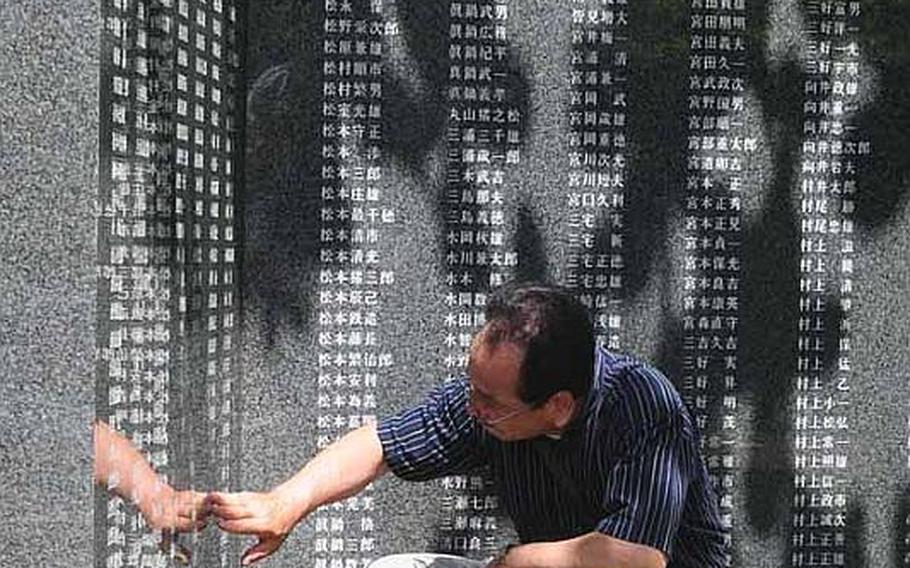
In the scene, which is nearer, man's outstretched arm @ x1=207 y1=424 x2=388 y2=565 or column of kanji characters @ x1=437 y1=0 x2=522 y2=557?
man's outstretched arm @ x1=207 y1=424 x2=388 y2=565

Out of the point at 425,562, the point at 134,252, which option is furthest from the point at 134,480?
the point at 425,562

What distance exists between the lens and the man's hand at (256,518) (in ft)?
11.4

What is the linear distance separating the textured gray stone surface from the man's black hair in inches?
30.8

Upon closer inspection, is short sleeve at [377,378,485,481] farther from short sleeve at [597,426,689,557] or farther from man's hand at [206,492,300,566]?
short sleeve at [597,426,689,557]

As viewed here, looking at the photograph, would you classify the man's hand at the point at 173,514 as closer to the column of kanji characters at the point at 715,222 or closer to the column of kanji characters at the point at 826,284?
the column of kanji characters at the point at 715,222

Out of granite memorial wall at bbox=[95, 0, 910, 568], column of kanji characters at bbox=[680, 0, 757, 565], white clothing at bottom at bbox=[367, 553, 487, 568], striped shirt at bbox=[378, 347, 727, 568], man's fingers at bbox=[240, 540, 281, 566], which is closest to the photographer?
striped shirt at bbox=[378, 347, 727, 568]

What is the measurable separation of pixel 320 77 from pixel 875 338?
1583 mm

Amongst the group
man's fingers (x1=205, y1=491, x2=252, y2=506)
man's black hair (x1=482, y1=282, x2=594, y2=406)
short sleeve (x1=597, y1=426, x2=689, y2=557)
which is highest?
man's black hair (x1=482, y1=282, x2=594, y2=406)

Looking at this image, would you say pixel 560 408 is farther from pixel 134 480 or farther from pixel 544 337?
pixel 134 480

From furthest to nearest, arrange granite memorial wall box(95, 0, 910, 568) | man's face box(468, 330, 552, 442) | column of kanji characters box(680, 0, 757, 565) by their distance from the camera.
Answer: column of kanji characters box(680, 0, 757, 565) < granite memorial wall box(95, 0, 910, 568) < man's face box(468, 330, 552, 442)

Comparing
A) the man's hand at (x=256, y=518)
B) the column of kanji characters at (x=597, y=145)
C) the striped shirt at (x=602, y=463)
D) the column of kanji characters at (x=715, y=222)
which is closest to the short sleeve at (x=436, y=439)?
the striped shirt at (x=602, y=463)

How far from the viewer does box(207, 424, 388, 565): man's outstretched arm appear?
3482 mm

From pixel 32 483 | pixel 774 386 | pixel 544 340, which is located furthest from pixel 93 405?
pixel 774 386

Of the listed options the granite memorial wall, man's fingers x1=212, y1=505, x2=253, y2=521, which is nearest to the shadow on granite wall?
the granite memorial wall
